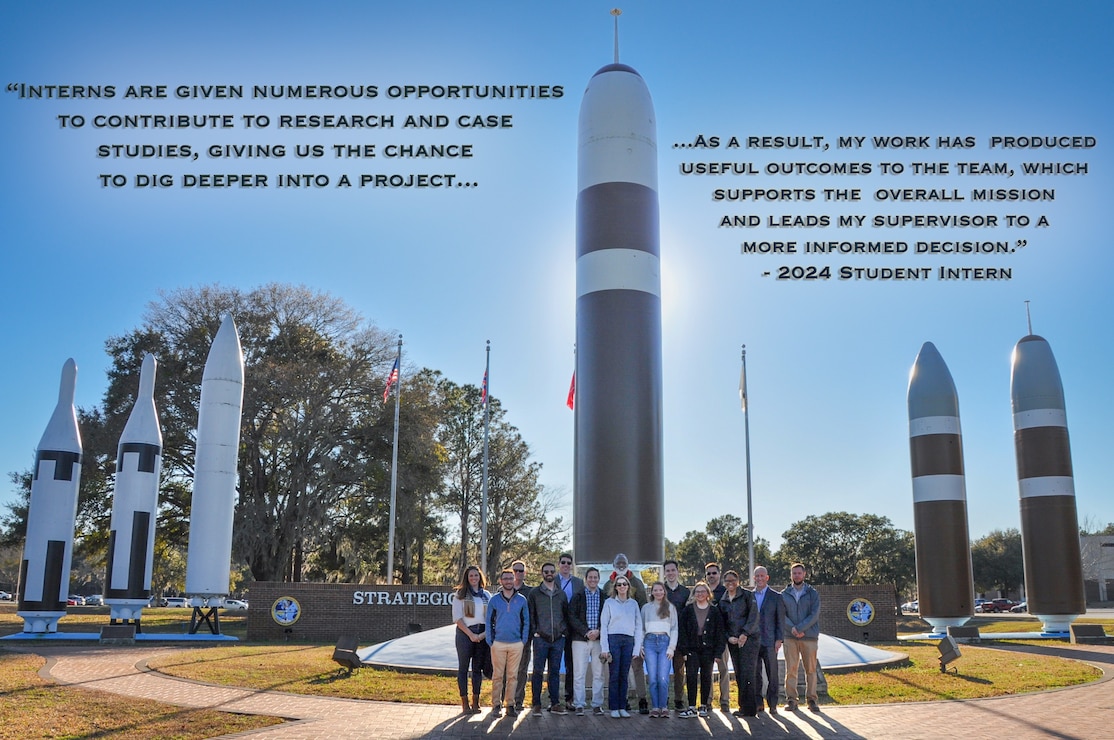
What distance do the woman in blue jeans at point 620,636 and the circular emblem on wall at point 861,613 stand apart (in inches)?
741

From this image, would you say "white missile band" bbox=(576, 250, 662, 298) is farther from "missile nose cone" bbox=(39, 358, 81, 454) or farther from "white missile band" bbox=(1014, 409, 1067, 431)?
"white missile band" bbox=(1014, 409, 1067, 431)

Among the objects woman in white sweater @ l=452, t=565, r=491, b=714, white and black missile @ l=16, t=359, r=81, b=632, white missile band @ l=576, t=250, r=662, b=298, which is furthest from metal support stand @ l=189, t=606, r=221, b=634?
woman in white sweater @ l=452, t=565, r=491, b=714

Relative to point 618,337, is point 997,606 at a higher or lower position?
lower

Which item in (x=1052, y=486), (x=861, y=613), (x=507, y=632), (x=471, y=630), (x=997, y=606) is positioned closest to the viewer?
(x=507, y=632)

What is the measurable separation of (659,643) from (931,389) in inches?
816

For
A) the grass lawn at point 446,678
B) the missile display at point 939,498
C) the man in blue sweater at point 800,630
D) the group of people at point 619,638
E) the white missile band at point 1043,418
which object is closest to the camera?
the group of people at point 619,638

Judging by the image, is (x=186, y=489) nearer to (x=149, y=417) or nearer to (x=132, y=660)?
(x=149, y=417)

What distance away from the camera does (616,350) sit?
1672 centimetres

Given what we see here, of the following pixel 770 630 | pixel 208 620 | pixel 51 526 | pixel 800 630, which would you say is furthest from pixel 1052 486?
pixel 51 526

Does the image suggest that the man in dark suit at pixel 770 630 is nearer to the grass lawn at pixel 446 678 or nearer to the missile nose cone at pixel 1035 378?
the grass lawn at pixel 446 678

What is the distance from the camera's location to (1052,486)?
1114 inches

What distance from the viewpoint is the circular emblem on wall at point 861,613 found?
2714 cm

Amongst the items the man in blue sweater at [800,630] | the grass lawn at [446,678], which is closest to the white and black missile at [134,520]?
the grass lawn at [446,678]

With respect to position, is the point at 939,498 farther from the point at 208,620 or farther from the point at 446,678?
the point at 208,620
